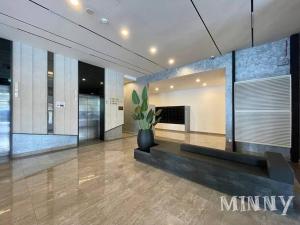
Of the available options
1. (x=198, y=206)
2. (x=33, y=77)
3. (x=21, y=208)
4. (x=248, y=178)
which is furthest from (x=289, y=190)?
(x=33, y=77)

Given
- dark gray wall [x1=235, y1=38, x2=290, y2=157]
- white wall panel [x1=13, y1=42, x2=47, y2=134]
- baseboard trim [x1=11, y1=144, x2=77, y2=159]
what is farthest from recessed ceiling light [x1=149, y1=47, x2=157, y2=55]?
baseboard trim [x1=11, y1=144, x2=77, y2=159]

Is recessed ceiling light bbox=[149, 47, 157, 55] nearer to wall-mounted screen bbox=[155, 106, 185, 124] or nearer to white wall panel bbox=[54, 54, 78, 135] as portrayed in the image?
white wall panel bbox=[54, 54, 78, 135]

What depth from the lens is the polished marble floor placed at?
6.52 feet

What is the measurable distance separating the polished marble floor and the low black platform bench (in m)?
0.19

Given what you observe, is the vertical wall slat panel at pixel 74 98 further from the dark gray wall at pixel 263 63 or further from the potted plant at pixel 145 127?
the dark gray wall at pixel 263 63

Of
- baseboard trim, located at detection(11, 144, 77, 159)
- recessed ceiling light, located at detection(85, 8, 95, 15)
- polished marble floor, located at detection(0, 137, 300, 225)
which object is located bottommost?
polished marble floor, located at detection(0, 137, 300, 225)

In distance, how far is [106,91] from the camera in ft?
24.7

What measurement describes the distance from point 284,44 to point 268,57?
0.47 meters

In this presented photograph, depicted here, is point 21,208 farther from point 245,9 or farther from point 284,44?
point 284,44

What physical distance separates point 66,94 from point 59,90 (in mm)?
288

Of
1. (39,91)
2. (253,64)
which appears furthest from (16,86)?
(253,64)

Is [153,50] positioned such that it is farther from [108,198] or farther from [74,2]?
[108,198]

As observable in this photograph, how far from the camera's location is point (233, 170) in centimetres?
246

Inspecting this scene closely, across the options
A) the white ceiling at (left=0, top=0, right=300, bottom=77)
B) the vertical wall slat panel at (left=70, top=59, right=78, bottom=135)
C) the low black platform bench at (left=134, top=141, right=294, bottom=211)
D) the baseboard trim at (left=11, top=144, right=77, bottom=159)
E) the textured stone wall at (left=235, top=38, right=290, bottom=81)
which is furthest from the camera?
the vertical wall slat panel at (left=70, top=59, right=78, bottom=135)
